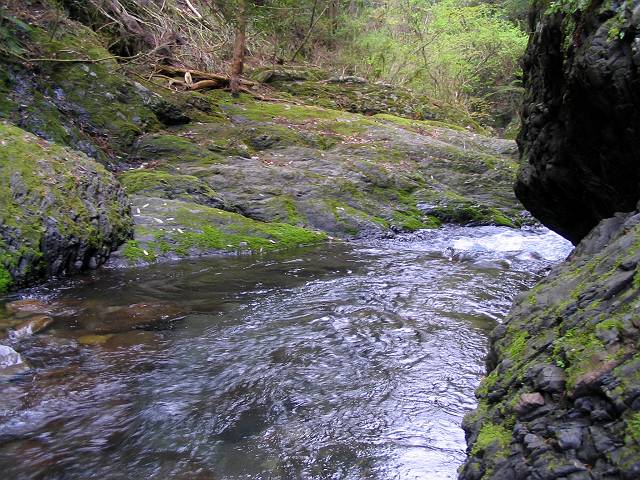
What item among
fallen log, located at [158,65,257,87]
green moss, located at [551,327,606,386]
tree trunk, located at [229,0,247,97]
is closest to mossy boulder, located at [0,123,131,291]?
green moss, located at [551,327,606,386]

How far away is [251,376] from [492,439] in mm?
2060

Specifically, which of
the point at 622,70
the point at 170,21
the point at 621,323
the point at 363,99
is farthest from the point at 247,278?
the point at 363,99

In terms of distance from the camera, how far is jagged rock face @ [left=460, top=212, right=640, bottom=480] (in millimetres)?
1815

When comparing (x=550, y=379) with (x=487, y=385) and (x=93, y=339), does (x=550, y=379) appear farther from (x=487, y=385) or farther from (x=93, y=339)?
(x=93, y=339)

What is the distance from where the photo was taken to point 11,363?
151 inches

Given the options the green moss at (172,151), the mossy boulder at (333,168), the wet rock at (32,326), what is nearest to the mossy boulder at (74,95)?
the green moss at (172,151)

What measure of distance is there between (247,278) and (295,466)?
13.2 ft

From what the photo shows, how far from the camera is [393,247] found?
29.8 ft

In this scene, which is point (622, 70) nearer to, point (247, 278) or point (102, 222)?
point (247, 278)

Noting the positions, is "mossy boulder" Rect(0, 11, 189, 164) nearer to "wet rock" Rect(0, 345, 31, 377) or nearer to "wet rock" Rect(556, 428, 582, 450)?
"wet rock" Rect(0, 345, 31, 377)

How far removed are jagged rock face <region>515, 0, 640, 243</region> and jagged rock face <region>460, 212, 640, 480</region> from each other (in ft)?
4.86

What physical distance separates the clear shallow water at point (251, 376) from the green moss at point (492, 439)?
513 mm

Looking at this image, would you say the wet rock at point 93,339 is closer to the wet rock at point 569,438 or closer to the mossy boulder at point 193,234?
the mossy boulder at point 193,234

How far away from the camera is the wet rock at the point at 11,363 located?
147 inches
